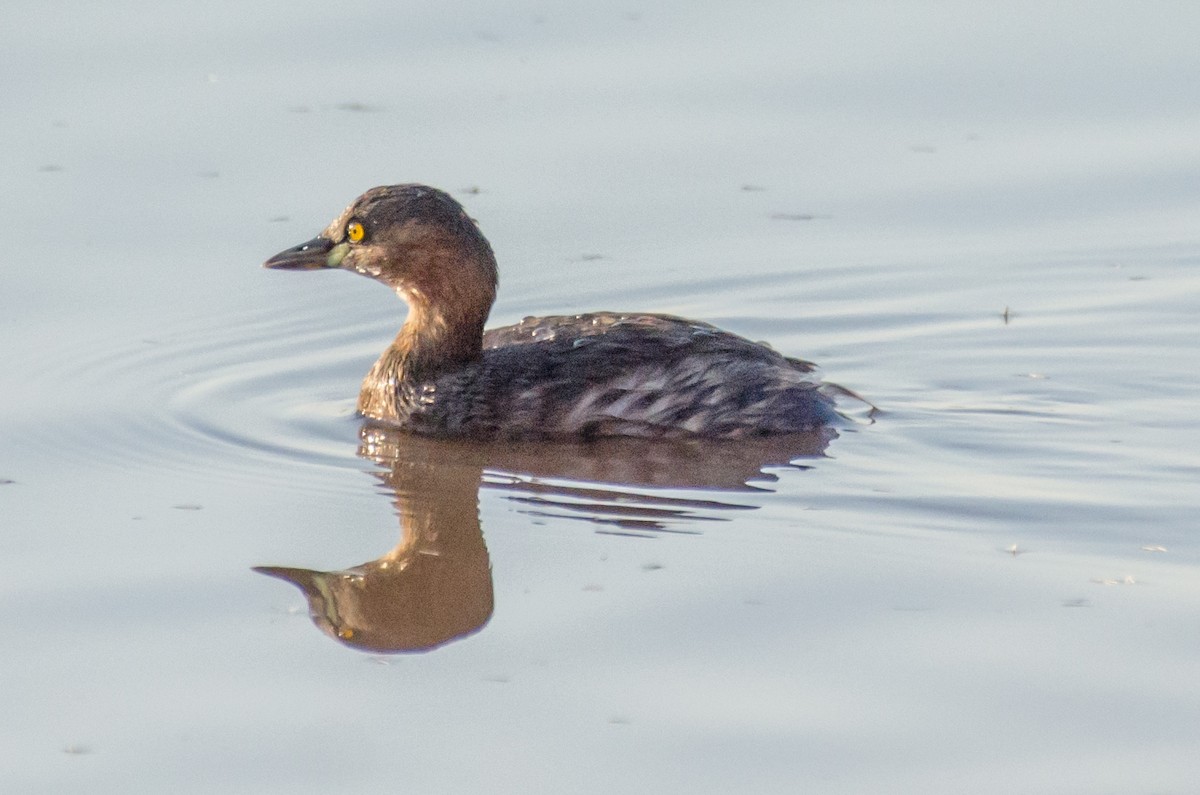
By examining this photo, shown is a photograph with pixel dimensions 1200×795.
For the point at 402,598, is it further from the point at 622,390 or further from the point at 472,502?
the point at 622,390

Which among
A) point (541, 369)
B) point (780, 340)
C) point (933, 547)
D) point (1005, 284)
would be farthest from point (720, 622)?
point (1005, 284)

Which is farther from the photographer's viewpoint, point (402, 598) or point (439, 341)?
point (439, 341)

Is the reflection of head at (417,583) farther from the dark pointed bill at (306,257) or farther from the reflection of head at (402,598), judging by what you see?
the dark pointed bill at (306,257)

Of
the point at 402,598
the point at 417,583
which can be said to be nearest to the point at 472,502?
the point at 417,583

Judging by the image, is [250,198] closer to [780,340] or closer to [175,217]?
[175,217]

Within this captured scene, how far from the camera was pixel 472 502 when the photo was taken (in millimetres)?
8664

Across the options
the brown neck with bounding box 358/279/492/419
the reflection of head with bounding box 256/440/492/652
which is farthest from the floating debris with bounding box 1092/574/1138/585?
the brown neck with bounding box 358/279/492/419

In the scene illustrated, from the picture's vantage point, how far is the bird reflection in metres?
7.49

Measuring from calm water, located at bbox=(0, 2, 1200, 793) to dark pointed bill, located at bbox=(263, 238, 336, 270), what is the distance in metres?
0.62

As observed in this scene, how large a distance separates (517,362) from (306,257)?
1111 millimetres

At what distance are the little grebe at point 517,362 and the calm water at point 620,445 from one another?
220 mm

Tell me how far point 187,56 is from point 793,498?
21.3ft

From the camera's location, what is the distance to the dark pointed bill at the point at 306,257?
9.88m

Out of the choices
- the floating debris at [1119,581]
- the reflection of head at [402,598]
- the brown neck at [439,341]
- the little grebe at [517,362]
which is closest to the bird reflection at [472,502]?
the reflection of head at [402,598]
